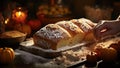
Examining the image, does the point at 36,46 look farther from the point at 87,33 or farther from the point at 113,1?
the point at 113,1

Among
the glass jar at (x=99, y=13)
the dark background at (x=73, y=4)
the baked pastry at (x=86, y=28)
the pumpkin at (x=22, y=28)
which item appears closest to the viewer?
the baked pastry at (x=86, y=28)

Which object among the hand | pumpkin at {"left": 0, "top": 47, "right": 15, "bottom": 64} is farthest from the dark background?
pumpkin at {"left": 0, "top": 47, "right": 15, "bottom": 64}

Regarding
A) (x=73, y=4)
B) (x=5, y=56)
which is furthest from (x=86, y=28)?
(x=73, y=4)

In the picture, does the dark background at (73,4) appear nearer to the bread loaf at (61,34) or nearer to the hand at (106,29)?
the hand at (106,29)

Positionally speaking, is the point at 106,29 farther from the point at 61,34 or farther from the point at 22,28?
the point at 22,28

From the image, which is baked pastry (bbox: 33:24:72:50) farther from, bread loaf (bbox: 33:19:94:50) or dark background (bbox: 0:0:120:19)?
dark background (bbox: 0:0:120:19)

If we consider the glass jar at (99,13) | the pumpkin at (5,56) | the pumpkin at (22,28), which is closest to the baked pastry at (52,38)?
the pumpkin at (5,56)

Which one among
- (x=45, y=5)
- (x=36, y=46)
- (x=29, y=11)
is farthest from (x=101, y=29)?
(x=29, y=11)
